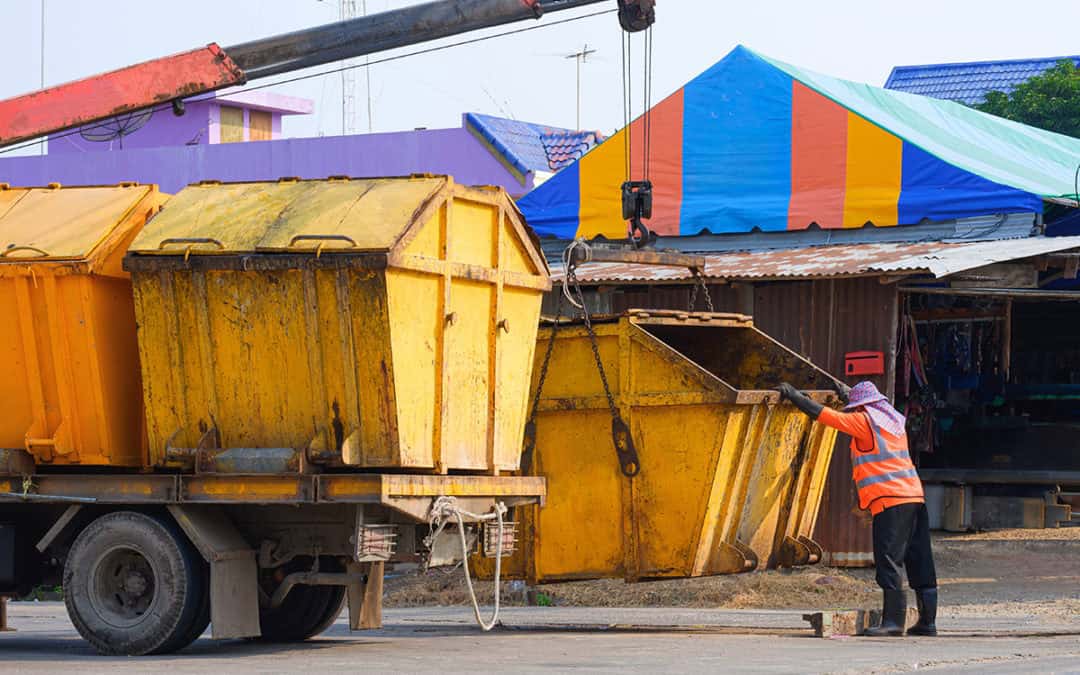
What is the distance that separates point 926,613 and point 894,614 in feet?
0.83

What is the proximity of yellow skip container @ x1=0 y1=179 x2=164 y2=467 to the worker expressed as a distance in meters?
4.30

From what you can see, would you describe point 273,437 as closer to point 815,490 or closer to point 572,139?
point 815,490

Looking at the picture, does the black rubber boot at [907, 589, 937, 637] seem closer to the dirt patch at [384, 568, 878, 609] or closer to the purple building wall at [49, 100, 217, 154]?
the dirt patch at [384, 568, 878, 609]

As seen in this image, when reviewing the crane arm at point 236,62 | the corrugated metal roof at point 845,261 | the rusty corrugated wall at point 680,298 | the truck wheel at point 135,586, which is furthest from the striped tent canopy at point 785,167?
the truck wheel at point 135,586

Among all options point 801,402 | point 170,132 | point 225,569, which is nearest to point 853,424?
point 801,402

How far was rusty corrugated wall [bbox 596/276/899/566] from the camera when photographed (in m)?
15.1

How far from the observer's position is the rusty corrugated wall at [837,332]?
49.5ft

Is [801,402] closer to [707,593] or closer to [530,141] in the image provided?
[707,593]

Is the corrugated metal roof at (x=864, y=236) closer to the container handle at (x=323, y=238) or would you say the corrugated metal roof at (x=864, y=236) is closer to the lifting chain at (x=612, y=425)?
the lifting chain at (x=612, y=425)

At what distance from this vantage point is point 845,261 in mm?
15508

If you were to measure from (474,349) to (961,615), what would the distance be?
497 cm

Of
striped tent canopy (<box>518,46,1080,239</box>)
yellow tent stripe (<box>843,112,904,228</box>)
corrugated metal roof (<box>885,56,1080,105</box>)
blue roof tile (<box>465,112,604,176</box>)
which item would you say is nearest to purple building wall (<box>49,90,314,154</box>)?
blue roof tile (<box>465,112,604,176</box>)

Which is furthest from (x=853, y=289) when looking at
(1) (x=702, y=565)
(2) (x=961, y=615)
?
(1) (x=702, y=565)

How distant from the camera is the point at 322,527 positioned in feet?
32.3
